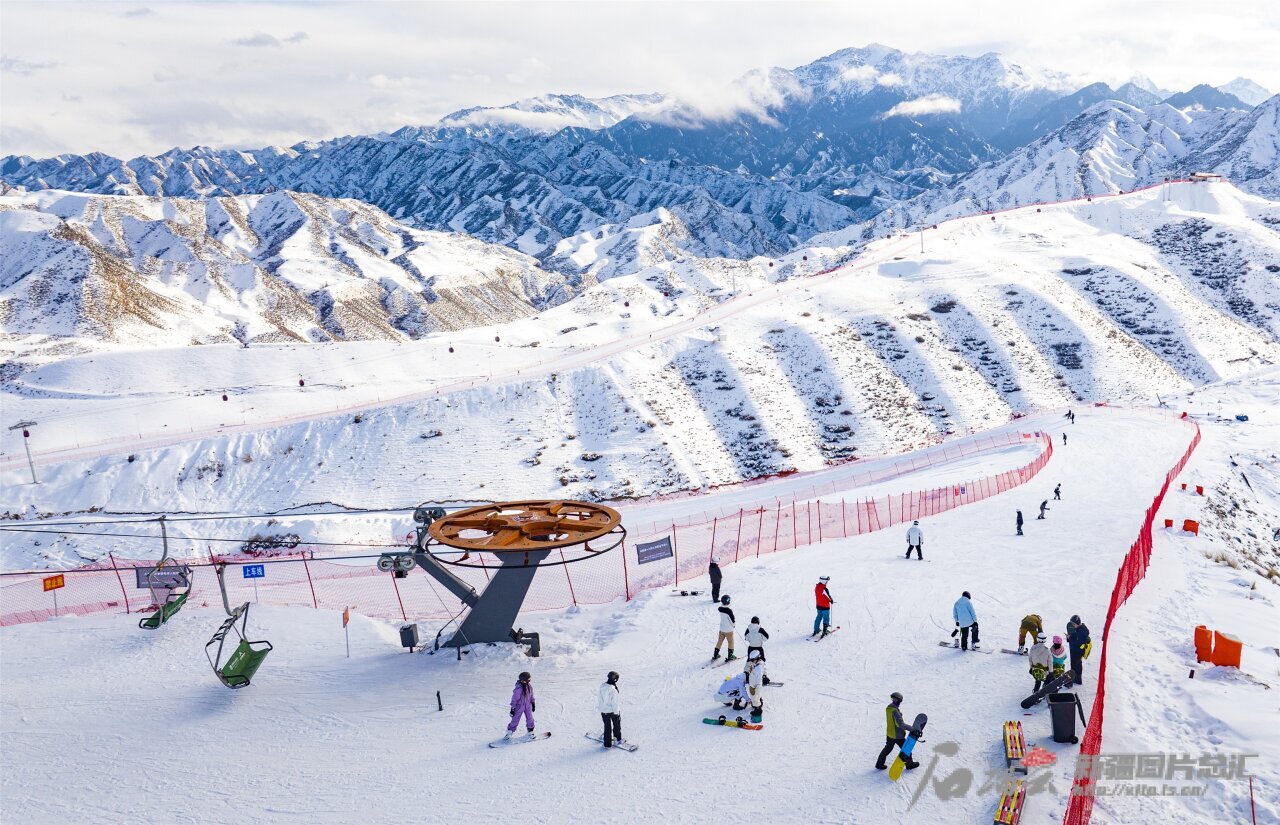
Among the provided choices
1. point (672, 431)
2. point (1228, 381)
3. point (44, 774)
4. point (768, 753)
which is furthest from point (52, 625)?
point (1228, 381)

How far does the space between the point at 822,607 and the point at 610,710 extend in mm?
7188

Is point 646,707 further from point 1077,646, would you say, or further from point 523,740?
point 1077,646

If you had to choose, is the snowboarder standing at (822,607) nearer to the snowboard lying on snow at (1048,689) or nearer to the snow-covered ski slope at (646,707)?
the snow-covered ski slope at (646,707)

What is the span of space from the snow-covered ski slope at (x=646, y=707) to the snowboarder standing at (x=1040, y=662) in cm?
65

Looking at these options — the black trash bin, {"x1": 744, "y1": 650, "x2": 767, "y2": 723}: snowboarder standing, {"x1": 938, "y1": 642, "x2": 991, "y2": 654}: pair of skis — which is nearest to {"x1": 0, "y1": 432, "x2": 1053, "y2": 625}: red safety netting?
{"x1": 744, "y1": 650, "x2": 767, "y2": 723}: snowboarder standing

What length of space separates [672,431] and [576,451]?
824cm

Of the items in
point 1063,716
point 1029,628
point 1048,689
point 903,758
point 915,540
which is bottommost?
point 915,540

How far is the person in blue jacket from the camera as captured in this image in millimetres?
17859

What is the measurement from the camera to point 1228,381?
204 ft

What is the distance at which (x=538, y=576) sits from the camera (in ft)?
89.3

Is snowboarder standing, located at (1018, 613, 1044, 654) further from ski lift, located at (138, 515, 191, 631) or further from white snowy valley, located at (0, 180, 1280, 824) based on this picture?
ski lift, located at (138, 515, 191, 631)

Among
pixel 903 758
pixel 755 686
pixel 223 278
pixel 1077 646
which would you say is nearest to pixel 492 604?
pixel 755 686

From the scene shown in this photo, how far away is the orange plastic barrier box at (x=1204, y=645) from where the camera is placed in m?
16.6

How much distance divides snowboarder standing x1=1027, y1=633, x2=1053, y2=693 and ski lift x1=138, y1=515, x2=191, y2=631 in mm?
23897
